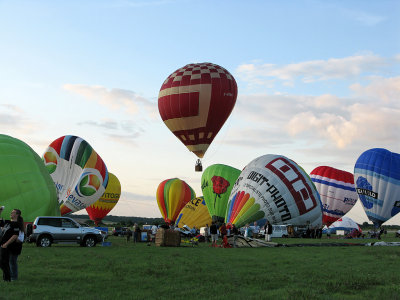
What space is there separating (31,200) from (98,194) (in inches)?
867

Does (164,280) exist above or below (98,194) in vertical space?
below

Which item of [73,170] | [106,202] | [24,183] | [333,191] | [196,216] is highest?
[333,191]

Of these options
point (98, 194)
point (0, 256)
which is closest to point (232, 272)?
point (0, 256)

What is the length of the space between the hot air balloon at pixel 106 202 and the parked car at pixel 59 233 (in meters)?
43.0

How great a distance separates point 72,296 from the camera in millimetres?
10523

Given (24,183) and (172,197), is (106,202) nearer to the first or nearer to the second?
(172,197)

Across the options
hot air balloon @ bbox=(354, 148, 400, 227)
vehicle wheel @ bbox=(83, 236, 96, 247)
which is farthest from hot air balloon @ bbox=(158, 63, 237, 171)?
hot air balloon @ bbox=(354, 148, 400, 227)

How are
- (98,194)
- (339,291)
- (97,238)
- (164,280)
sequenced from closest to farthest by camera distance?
1. (339,291)
2. (164,280)
3. (97,238)
4. (98,194)

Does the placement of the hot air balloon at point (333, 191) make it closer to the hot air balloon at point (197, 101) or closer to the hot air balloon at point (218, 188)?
the hot air balloon at point (218, 188)

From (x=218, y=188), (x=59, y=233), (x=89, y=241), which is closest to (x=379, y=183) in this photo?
(x=218, y=188)

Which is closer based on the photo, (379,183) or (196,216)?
(379,183)

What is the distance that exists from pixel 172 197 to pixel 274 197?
30.0 metres

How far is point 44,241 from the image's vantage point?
1076 inches

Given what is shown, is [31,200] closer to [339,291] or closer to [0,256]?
[0,256]
